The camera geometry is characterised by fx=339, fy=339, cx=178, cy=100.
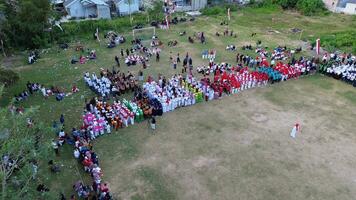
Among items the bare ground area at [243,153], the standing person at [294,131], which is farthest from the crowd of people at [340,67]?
the standing person at [294,131]

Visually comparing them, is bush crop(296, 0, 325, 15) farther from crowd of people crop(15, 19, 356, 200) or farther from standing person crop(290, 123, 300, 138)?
Result: standing person crop(290, 123, 300, 138)

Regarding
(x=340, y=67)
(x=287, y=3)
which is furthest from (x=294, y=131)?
(x=287, y=3)

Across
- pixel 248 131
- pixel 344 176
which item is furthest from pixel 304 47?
pixel 344 176

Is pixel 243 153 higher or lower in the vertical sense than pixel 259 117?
lower

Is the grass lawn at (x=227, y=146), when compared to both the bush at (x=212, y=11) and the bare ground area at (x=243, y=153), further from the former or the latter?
the bush at (x=212, y=11)

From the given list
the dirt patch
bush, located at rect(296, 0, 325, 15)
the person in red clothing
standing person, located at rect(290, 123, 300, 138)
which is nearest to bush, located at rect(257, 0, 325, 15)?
bush, located at rect(296, 0, 325, 15)

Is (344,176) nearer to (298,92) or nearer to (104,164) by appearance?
(298,92)

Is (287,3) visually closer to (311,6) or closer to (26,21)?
(311,6)

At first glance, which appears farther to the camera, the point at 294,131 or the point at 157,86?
the point at 157,86
